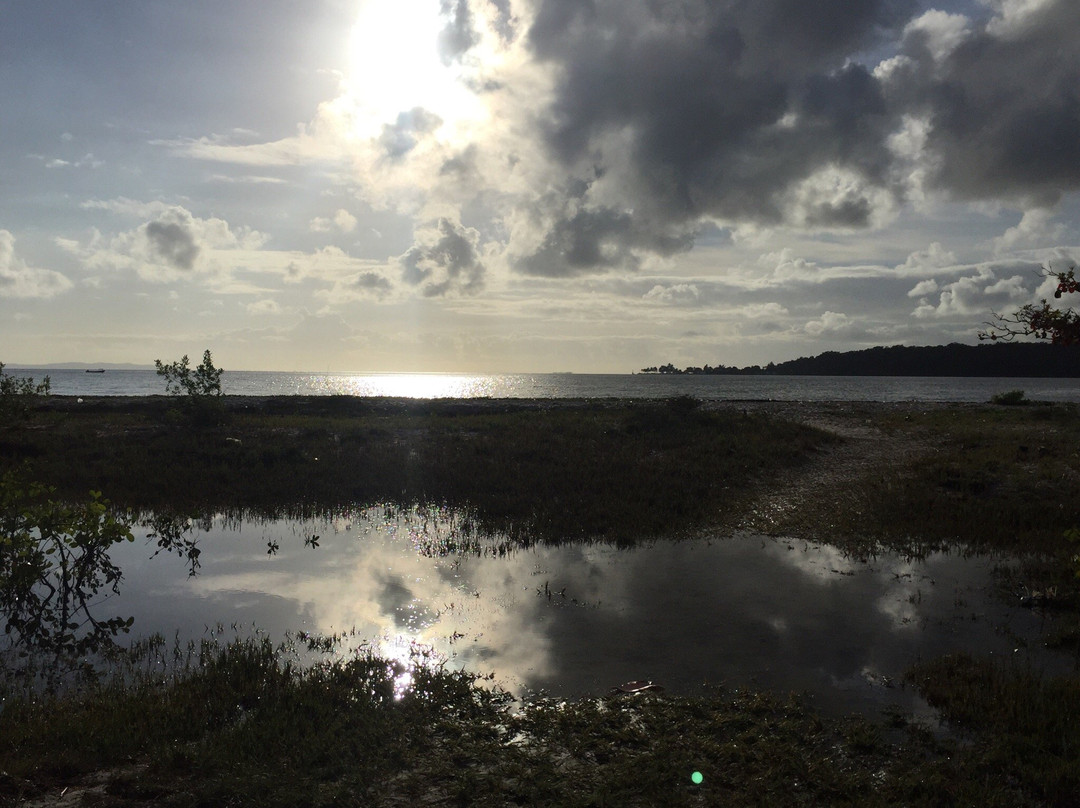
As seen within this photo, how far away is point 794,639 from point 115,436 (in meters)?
35.9

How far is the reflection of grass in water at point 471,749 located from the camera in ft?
21.8

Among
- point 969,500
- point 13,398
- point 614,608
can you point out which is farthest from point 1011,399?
point 13,398

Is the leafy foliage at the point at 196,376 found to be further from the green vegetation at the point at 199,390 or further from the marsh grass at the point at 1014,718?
the marsh grass at the point at 1014,718

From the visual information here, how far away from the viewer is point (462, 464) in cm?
2839

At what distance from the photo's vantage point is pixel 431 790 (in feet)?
22.2

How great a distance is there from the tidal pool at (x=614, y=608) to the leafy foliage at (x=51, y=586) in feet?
1.92

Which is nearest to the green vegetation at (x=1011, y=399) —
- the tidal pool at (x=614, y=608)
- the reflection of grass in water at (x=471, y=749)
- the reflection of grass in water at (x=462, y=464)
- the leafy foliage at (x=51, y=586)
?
the reflection of grass in water at (x=462, y=464)

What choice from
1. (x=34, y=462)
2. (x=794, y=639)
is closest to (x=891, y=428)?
(x=794, y=639)

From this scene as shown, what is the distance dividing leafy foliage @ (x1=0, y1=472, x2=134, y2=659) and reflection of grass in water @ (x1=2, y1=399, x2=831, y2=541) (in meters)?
8.40

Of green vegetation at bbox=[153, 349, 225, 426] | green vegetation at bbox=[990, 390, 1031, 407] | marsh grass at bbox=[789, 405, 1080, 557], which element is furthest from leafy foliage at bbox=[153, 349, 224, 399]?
green vegetation at bbox=[990, 390, 1031, 407]

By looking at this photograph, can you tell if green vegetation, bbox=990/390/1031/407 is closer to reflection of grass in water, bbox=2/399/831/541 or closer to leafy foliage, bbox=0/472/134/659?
reflection of grass in water, bbox=2/399/831/541

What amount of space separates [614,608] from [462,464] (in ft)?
54.0

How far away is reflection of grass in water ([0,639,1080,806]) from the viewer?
6633 mm

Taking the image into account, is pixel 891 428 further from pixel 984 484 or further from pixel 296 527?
pixel 296 527
